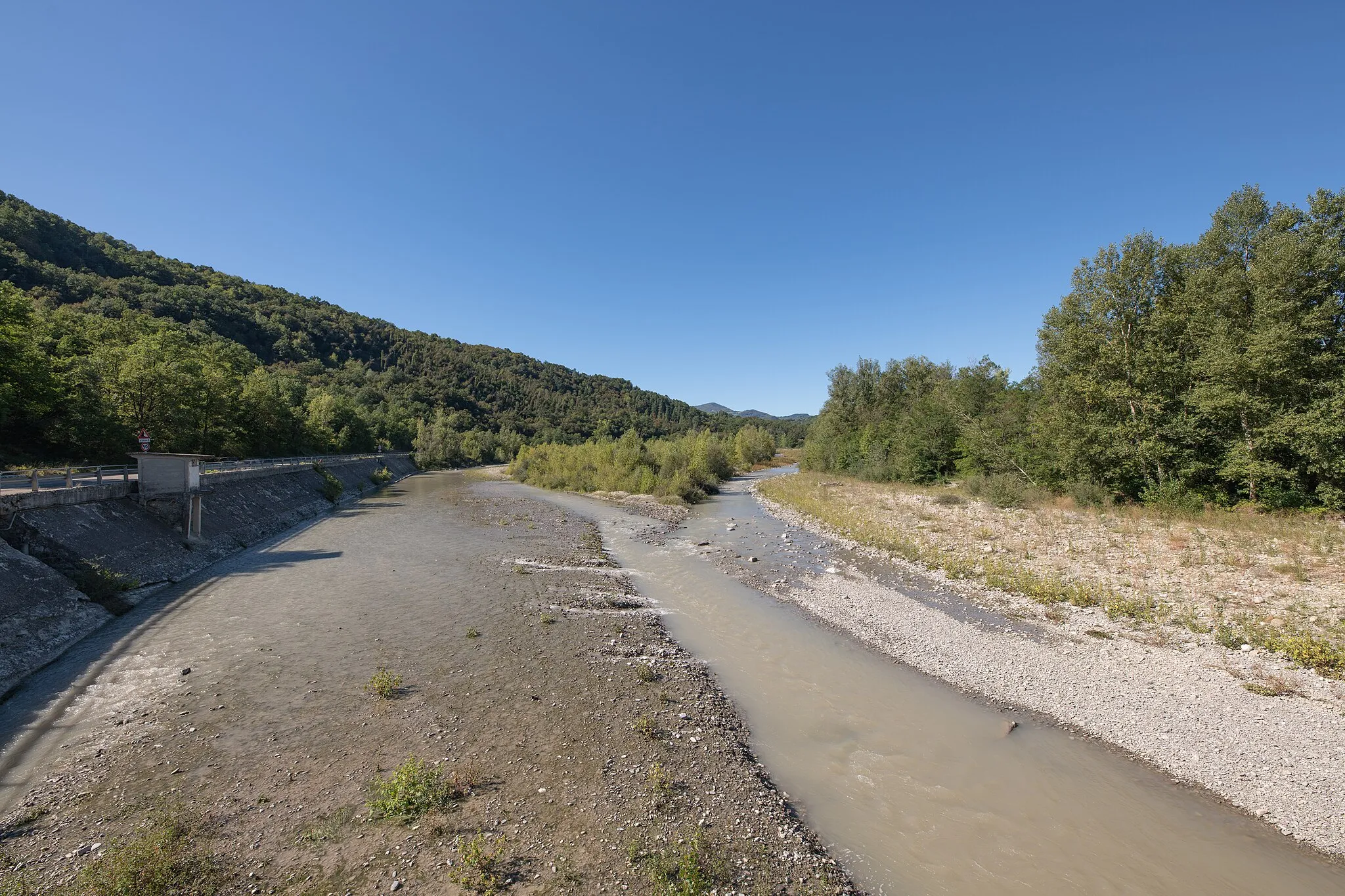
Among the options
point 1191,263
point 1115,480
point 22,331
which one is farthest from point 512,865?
point 22,331

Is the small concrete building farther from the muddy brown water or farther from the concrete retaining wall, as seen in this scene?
the muddy brown water

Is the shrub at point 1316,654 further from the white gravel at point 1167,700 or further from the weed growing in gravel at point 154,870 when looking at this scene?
the weed growing in gravel at point 154,870

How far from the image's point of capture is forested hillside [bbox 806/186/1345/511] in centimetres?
2006

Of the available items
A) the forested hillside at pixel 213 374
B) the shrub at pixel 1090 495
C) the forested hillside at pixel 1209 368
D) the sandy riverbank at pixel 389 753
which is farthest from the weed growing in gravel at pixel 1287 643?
the forested hillside at pixel 213 374

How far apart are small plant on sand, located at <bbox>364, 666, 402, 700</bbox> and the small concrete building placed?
17.3 meters

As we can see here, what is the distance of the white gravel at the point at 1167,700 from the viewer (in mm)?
7141

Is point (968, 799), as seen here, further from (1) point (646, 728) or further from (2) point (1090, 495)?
(2) point (1090, 495)

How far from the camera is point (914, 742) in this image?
8758 millimetres

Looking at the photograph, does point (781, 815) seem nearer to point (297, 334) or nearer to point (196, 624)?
point (196, 624)

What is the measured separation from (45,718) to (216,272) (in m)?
189

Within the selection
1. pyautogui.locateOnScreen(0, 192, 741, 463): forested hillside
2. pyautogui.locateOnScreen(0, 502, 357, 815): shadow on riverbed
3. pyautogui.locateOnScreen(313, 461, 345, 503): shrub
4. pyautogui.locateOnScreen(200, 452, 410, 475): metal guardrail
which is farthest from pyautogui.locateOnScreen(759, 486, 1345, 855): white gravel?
pyautogui.locateOnScreen(313, 461, 345, 503): shrub

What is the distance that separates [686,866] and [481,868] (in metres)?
2.34

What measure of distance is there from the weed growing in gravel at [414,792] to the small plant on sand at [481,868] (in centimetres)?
97

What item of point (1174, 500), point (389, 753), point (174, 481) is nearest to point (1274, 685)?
point (389, 753)
